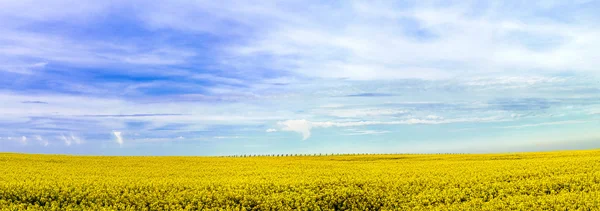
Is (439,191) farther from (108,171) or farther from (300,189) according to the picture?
(108,171)

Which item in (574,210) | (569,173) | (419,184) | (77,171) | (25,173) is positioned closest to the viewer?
(574,210)

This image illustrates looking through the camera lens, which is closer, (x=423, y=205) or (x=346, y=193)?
(x=423, y=205)

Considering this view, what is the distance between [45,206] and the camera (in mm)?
20688

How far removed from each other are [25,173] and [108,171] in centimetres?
524

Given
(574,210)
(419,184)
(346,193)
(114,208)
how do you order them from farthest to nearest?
(419,184)
(346,193)
(114,208)
(574,210)

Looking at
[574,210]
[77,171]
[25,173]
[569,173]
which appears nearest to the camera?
[574,210]

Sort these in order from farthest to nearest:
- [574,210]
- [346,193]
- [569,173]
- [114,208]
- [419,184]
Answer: [569,173], [419,184], [346,193], [114,208], [574,210]

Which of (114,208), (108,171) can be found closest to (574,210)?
(114,208)

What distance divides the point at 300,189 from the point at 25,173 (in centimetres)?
2008

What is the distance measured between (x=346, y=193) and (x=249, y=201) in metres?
4.75

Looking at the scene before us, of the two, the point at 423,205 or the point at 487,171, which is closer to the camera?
the point at 423,205

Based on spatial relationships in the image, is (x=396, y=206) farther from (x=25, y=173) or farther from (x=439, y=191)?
(x=25, y=173)

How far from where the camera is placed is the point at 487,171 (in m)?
29.1

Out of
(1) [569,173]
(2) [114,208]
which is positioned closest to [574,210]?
(1) [569,173]
